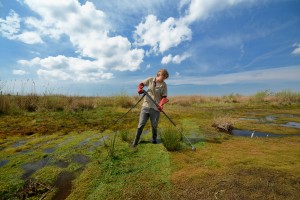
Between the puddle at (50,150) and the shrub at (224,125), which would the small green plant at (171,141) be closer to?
the puddle at (50,150)

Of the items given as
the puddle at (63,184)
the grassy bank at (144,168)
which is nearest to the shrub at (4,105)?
the grassy bank at (144,168)

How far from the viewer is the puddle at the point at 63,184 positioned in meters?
2.61

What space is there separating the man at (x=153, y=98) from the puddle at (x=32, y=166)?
6.20 feet

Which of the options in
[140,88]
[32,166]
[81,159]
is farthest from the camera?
[140,88]

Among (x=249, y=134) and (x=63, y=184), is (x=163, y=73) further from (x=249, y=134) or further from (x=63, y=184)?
(x=249, y=134)

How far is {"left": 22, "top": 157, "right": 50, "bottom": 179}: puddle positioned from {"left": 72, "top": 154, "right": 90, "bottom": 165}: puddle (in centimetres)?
51

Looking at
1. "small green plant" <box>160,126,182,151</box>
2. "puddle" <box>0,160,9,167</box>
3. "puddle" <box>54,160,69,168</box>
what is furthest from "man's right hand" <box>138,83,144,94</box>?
"puddle" <box>0,160,9,167</box>

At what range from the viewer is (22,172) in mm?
3201

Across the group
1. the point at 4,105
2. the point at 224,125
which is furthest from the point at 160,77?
the point at 4,105

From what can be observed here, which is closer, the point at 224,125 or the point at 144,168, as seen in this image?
the point at 144,168

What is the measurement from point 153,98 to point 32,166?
2.88 m

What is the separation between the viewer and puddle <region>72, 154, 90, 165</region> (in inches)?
144

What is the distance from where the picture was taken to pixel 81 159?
3.79 m

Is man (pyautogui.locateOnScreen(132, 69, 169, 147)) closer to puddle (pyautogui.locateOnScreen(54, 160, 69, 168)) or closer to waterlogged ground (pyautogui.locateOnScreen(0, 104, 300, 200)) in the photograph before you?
waterlogged ground (pyautogui.locateOnScreen(0, 104, 300, 200))
